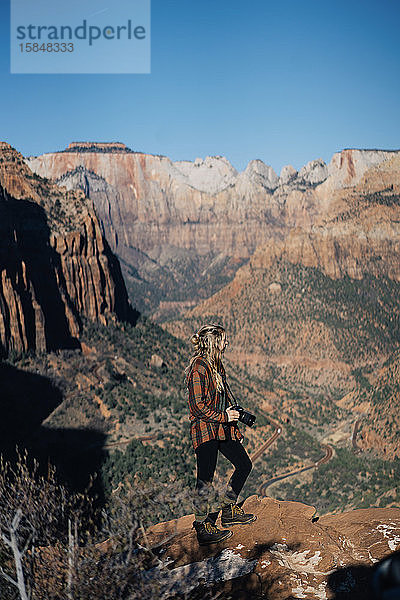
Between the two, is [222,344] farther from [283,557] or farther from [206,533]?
[283,557]

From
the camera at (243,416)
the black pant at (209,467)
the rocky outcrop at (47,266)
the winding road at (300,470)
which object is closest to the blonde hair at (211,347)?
the camera at (243,416)

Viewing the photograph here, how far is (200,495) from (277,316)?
330 ft

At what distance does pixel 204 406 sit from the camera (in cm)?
892

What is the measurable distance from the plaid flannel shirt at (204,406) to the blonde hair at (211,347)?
0.31 ft

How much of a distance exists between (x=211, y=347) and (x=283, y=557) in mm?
4177

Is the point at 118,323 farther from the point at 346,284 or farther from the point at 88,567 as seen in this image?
the point at 346,284

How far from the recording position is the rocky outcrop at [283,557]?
28.0ft

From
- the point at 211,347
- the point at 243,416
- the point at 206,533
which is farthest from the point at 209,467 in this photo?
the point at 211,347

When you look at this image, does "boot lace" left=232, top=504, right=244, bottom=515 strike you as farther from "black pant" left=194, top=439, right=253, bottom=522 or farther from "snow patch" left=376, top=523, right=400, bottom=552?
"snow patch" left=376, top=523, right=400, bottom=552

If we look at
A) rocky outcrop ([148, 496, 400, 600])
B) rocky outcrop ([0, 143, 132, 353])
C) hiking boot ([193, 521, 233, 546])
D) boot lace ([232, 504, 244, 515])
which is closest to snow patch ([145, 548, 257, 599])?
rocky outcrop ([148, 496, 400, 600])

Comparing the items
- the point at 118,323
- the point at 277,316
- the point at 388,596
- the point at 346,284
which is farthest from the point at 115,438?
the point at 346,284

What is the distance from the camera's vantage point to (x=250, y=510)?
1242cm

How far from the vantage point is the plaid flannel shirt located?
8.91 metres

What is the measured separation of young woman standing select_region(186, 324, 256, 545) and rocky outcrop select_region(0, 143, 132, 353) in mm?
42477
